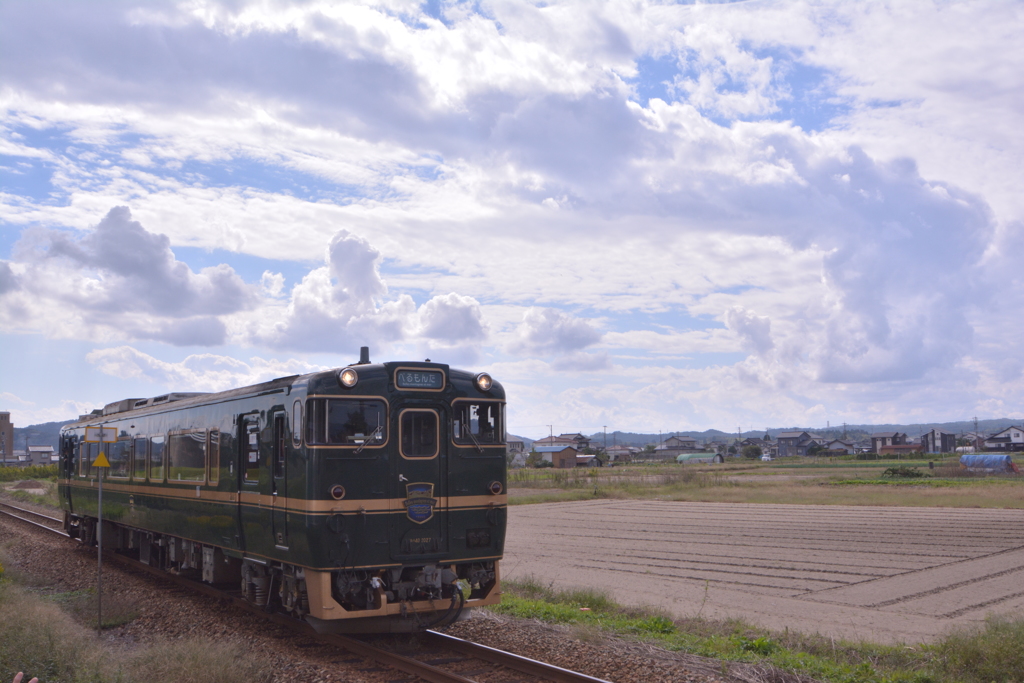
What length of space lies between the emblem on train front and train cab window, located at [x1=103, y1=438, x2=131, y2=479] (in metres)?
9.75

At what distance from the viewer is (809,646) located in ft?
37.3

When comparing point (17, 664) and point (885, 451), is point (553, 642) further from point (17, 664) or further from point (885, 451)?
point (885, 451)

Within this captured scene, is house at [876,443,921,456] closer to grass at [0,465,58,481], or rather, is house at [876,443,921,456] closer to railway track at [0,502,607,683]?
grass at [0,465,58,481]

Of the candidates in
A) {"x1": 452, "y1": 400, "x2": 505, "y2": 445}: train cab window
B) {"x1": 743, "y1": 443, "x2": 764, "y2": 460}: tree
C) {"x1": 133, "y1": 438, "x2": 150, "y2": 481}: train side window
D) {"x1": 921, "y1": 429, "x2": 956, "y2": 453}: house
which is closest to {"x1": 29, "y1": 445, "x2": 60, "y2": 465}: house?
{"x1": 743, "y1": 443, "x2": 764, "y2": 460}: tree

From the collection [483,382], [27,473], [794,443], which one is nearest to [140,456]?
[483,382]

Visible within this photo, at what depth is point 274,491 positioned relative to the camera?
1112 centimetres

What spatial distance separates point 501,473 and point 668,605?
21.0 ft

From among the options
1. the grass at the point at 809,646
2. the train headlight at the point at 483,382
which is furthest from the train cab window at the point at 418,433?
the grass at the point at 809,646

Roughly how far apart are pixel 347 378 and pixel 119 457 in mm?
10723

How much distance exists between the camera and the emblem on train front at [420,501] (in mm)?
10758

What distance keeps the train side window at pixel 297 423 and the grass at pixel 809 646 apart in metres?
4.55

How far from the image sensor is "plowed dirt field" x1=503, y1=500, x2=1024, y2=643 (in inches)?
634

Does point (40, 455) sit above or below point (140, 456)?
below

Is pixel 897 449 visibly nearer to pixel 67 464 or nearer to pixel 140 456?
pixel 67 464
